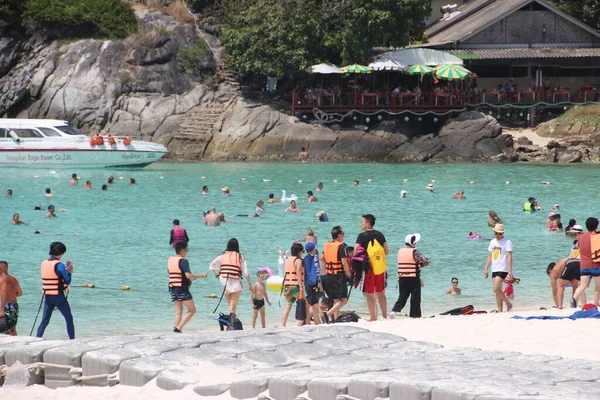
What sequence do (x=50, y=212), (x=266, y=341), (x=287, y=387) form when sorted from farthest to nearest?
(x=50, y=212)
(x=266, y=341)
(x=287, y=387)

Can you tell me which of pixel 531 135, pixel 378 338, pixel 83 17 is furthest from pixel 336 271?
pixel 83 17

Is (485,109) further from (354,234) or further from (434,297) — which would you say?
(434,297)

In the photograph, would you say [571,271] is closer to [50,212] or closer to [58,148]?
[50,212]

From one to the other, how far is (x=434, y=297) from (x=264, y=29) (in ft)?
88.4

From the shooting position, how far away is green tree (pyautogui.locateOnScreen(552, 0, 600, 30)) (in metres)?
49.2

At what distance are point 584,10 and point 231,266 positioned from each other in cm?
3962

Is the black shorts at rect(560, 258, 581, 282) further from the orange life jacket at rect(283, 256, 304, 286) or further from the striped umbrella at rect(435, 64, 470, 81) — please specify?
the striped umbrella at rect(435, 64, 470, 81)

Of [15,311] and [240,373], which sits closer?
[240,373]

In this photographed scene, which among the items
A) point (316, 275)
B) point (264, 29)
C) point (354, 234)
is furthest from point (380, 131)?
point (316, 275)

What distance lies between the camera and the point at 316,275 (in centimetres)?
1396

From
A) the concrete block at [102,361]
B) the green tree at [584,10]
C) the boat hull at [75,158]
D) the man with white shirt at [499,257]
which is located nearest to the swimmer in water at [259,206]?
the boat hull at [75,158]

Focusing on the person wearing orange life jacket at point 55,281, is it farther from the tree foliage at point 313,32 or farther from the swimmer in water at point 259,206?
the tree foliage at point 313,32

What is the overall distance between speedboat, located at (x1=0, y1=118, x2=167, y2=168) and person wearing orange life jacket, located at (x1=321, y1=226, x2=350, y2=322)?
2692cm

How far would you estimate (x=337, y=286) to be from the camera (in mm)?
13945
